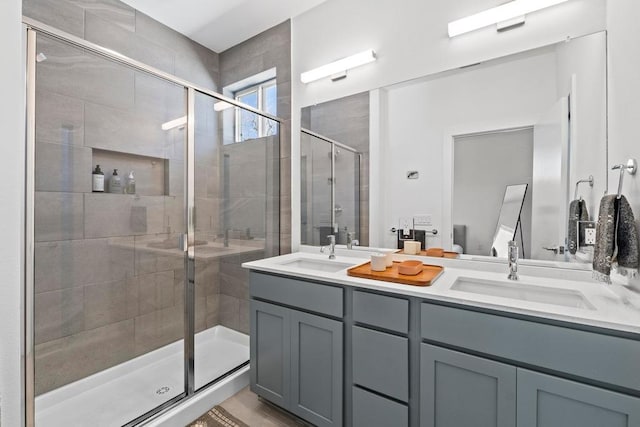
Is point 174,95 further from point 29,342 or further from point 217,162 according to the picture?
point 29,342

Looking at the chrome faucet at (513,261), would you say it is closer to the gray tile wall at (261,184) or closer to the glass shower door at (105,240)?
the gray tile wall at (261,184)

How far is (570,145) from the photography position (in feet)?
4.51

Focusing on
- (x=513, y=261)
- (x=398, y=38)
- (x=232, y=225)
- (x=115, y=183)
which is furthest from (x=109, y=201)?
(x=513, y=261)

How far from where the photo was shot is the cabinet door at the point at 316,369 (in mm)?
1415

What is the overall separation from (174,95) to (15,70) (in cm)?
122

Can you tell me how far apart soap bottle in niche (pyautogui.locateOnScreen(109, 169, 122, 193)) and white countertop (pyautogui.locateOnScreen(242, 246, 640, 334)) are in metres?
1.14

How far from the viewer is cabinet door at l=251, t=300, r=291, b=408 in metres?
1.60

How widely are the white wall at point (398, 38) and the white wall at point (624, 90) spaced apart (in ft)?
0.51

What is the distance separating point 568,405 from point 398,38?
6.38ft

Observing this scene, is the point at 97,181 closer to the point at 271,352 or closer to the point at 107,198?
the point at 107,198

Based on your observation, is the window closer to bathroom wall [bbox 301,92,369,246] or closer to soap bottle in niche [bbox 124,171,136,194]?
bathroom wall [bbox 301,92,369,246]

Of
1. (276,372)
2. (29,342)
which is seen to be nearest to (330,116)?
(276,372)

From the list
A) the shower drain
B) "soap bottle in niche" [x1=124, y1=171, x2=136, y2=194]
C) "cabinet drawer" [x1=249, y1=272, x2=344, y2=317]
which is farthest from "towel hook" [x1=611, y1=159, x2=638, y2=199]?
"soap bottle in niche" [x1=124, y1=171, x2=136, y2=194]

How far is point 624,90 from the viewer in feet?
3.71
